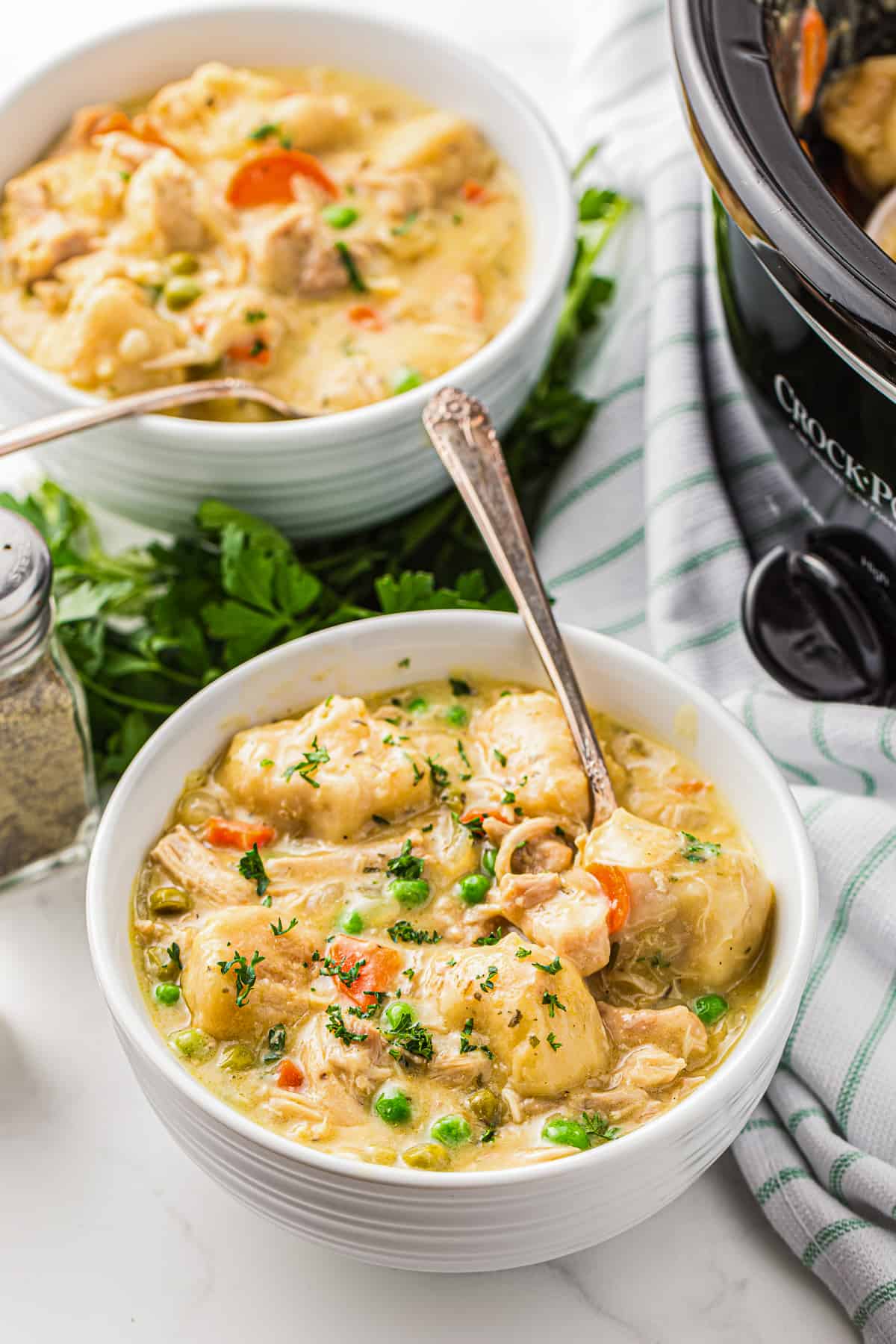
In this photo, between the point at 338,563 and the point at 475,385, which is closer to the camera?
the point at 475,385

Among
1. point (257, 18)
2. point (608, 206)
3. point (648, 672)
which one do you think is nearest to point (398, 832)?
point (648, 672)

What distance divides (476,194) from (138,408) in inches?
36.6

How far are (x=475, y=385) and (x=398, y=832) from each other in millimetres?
851

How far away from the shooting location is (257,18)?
3.17m

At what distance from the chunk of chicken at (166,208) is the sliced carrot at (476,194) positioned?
1.75 feet

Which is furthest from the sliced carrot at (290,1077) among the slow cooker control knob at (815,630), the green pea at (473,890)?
the slow cooker control knob at (815,630)

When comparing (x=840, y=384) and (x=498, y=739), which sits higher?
(x=840, y=384)

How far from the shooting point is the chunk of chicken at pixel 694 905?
1.90 metres

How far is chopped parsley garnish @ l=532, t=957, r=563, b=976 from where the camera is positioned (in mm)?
1830

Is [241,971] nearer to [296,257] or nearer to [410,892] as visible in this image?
[410,892]

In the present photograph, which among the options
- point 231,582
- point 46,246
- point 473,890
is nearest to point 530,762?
point 473,890

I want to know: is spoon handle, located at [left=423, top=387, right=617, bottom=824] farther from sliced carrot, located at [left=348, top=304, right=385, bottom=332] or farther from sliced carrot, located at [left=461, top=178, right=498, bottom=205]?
sliced carrot, located at [left=461, top=178, right=498, bottom=205]

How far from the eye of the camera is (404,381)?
2668 millimetres

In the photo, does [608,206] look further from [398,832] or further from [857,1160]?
[857,1160]
